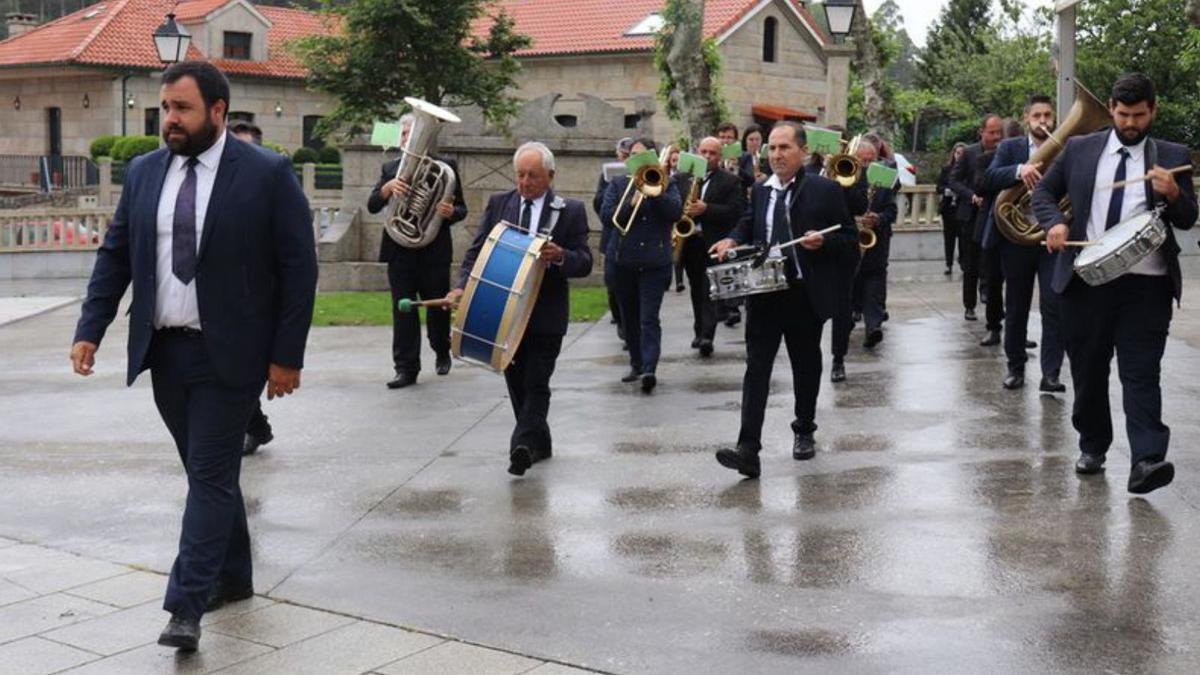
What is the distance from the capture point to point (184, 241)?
240 inches

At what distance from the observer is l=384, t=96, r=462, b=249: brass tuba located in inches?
496

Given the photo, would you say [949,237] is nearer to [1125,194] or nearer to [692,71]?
[692,71]

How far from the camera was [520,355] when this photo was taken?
9.59 m

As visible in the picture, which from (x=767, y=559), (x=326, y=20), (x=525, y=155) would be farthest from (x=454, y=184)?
(x=326, y=20)

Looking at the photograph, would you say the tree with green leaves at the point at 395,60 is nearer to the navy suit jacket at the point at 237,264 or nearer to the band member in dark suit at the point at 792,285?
the band member in dark suit at the point at 792,285

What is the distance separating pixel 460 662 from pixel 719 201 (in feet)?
29.6

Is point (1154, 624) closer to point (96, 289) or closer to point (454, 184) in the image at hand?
point (96, 289)

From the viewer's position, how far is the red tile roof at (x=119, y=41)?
52.7m

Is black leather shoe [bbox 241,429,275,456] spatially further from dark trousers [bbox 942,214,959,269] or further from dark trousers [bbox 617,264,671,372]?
dark trousers [bbox 942,214,959,269]

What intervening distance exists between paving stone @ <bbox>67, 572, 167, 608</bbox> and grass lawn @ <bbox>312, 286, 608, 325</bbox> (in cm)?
903

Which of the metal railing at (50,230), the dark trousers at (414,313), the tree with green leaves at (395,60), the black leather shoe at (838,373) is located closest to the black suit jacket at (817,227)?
the black leather shoe at (838,373)

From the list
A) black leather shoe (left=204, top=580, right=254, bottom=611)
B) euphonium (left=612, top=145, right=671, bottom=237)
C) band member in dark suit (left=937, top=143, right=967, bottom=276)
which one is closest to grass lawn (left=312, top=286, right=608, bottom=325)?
euphonium (left=612, top=145, right=671, bottom=237)

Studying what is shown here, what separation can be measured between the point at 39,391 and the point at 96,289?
23.1ft

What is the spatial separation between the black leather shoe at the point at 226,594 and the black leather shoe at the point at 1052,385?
20.8 ft
